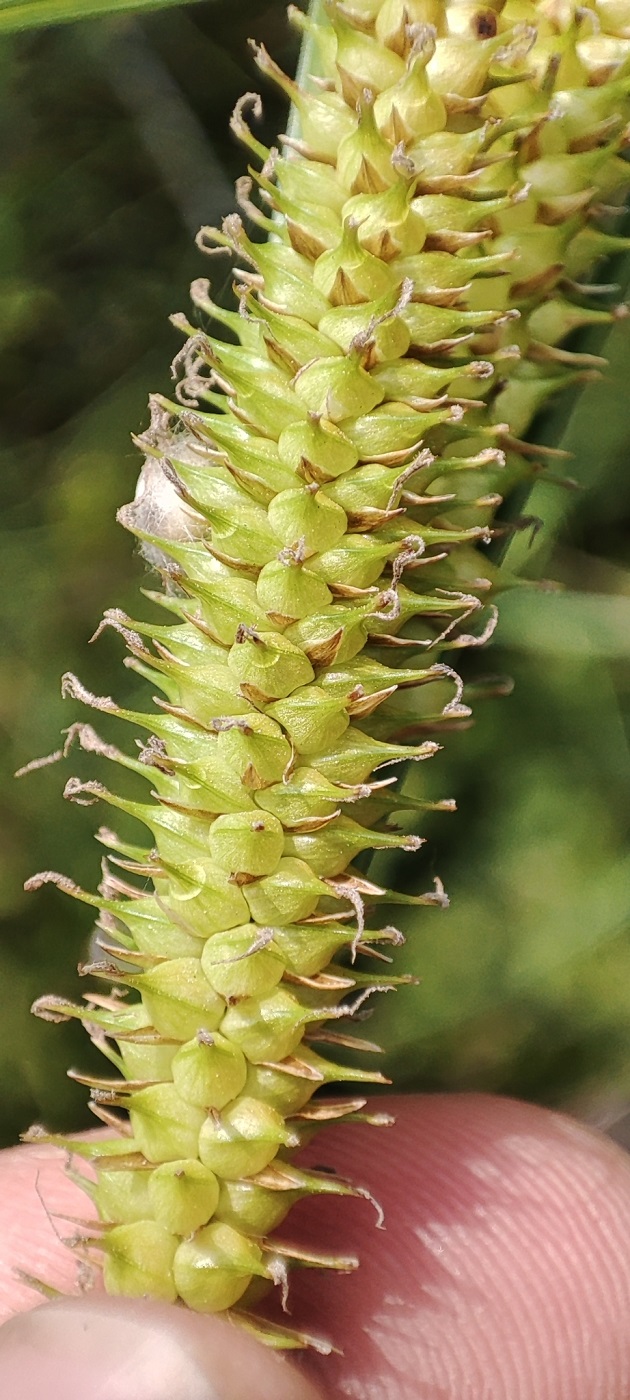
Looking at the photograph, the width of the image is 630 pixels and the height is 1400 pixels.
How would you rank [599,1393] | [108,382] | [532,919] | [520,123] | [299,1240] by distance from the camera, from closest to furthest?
[520,123] → [299,1240] → [599,1393] → [532,919] → [108,382]

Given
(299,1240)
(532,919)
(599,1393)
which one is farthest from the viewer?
(532,919)

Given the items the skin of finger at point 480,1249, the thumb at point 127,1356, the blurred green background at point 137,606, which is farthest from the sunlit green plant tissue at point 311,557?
the blurred green background at point 137,606

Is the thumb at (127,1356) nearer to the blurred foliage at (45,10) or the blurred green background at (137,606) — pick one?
the blurred green background at (137,606)

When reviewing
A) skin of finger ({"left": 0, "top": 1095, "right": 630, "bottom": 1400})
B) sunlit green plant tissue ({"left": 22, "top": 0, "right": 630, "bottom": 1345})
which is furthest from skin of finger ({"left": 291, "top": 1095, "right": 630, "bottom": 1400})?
sunlit green plant tissue ({"left": 22, "top": 0, "right": 630, "bottom": 1345})

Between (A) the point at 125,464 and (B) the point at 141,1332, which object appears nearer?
(B) the point at 141,1332

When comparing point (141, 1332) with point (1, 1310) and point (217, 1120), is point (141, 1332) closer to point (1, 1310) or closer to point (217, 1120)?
point (217, 1120)

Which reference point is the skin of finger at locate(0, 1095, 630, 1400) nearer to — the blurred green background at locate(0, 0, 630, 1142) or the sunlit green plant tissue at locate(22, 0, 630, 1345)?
the blurred green background at locate(0, 0, 630, 1142)

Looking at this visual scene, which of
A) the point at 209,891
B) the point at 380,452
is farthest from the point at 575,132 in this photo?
the point at 209,891

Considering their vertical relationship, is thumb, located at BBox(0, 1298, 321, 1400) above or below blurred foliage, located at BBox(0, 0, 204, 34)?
below
